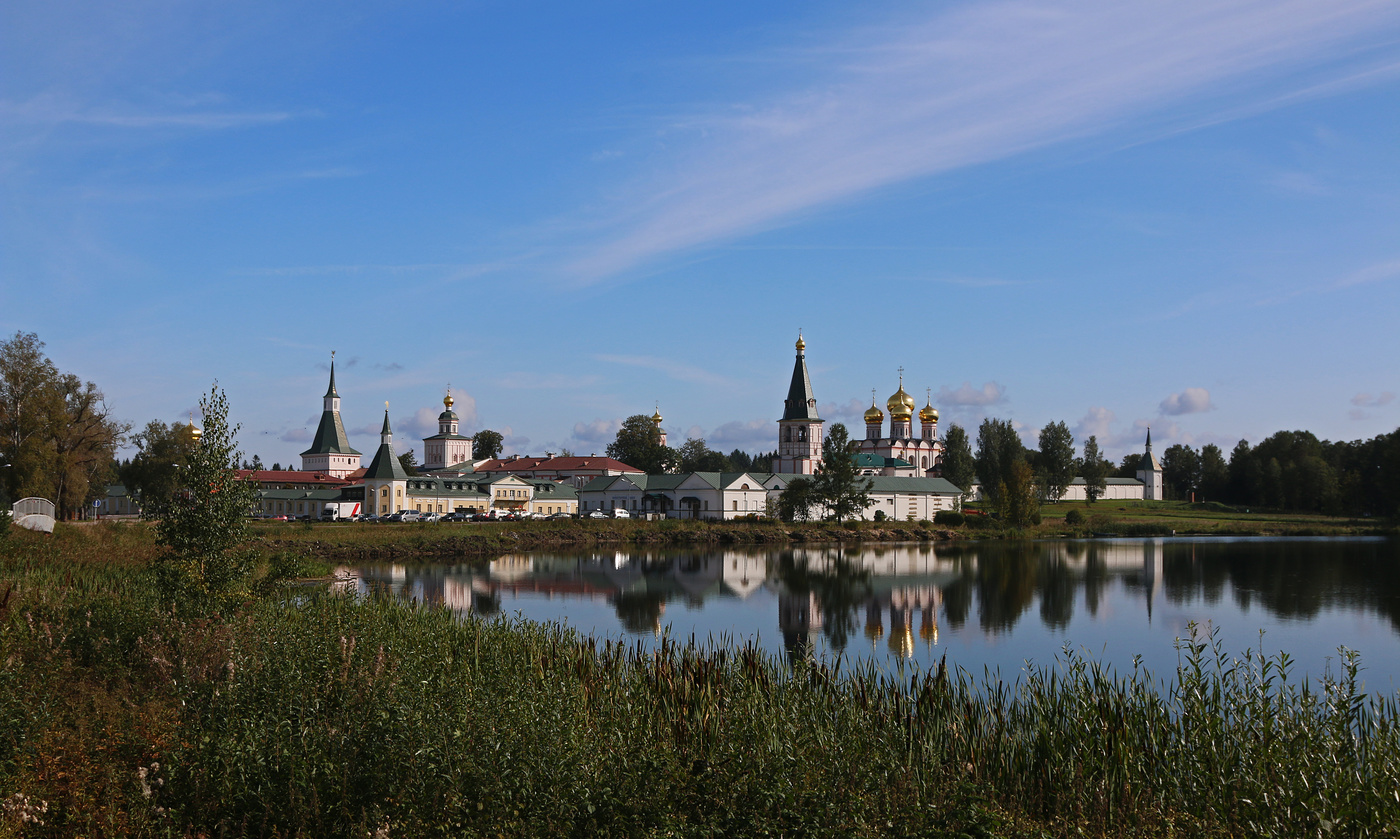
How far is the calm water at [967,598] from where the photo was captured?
803 inches

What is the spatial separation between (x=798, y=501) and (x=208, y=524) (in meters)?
52.0

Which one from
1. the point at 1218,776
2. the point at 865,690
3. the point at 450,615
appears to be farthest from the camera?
the point at 450,615

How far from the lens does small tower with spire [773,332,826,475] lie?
8688 cm

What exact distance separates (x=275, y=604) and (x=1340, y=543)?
56799 mm

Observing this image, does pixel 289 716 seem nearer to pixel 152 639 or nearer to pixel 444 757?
pixel 444 757

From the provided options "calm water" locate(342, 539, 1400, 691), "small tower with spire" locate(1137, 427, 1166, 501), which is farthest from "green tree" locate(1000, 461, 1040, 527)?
"small tower with spire" locate(1137, 427, 1166, 501)

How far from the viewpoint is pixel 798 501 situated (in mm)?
63625

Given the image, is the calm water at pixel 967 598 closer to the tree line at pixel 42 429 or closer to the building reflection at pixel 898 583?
the building reflection at pixel 898 583

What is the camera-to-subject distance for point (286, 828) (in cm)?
649

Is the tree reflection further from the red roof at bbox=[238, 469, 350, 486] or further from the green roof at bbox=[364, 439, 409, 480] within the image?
the red roof at bbox=[238, 469, 350, 486]

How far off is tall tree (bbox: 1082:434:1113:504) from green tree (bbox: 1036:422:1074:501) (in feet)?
15.6

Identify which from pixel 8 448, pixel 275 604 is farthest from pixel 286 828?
pixel 8 448

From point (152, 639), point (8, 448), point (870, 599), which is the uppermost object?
point (8, 448)

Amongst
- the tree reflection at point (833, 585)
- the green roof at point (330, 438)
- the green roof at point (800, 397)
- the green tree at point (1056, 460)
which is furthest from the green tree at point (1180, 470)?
the green roof at point (330, 438)
